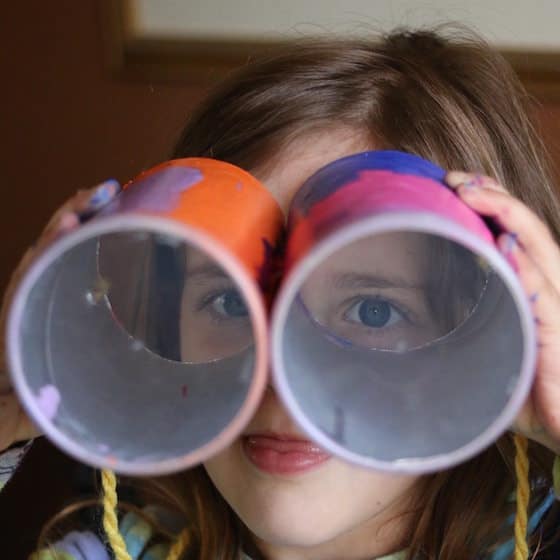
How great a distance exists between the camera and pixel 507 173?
2.68 feet

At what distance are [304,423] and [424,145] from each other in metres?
0.39

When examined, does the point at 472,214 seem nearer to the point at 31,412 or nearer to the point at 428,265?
the point at 428,265

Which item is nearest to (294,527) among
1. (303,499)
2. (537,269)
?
(303,499)

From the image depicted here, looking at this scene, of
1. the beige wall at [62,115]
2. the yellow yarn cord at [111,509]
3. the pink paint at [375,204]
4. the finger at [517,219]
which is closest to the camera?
the pink paint at [375,204]

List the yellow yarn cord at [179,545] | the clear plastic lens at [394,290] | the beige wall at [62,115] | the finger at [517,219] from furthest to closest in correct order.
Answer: the beige wall at [62,115], the yellow yarn cord at [179,545], the clear plastic lens at [394,290], the finger at [517,219]

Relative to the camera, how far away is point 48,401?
48cm

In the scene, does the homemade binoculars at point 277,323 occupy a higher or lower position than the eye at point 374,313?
higher

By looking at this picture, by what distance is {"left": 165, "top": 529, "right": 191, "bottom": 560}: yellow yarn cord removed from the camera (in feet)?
2.98

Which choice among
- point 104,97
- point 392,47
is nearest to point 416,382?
point 392,47

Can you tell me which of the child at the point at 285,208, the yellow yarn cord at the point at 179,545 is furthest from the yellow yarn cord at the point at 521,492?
the yellow yarn cord at the point at 179,545

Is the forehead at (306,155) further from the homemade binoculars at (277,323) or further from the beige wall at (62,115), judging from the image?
the beige wall at (62,115)

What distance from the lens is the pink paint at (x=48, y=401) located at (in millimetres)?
465

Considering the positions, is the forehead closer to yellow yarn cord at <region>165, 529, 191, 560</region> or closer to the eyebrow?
the eyebrow

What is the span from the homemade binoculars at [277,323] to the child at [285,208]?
0.08m
